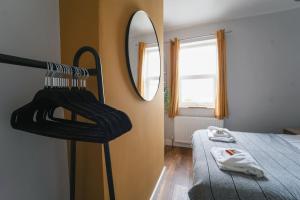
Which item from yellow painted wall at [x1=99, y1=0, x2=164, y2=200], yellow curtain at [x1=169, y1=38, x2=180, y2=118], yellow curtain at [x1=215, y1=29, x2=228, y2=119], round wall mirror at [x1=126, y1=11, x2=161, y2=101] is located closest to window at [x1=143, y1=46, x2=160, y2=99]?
round wall mirror at [x1=126, y1=11, x2=161, y2=101]

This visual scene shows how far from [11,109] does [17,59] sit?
337 millimetres

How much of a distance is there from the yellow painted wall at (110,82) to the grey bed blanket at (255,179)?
0.52m

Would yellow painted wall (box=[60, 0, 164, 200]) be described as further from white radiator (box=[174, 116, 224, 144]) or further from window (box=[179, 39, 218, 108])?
window (box=[179, 39, 218, 108])

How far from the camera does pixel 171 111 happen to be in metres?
3.47

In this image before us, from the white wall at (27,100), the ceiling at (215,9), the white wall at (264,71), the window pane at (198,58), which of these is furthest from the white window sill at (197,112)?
the white wall at (27,100)

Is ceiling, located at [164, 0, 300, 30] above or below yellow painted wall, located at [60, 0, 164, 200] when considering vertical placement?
above

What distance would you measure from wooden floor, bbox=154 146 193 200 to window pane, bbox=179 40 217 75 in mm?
1741

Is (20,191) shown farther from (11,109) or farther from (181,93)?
(181,93)

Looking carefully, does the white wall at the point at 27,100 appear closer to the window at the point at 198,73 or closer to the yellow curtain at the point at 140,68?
the yellow curtain at the point at 140,68

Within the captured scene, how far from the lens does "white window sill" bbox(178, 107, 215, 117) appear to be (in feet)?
10.8

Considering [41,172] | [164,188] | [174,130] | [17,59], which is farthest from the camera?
[174,130]

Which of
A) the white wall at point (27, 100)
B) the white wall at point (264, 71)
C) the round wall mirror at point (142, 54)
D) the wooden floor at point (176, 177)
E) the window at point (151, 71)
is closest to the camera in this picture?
the white wall at point (27, 100)

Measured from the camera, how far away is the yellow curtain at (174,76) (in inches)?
132

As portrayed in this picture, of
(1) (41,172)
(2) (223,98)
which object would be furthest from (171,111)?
(1) (41,172)
